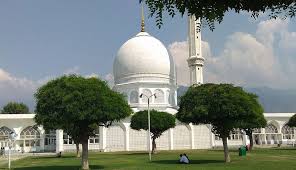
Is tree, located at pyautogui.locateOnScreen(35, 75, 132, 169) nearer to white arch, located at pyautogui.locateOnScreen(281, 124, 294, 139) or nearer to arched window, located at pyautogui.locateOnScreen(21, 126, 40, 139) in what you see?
arched window, located at pyautogui.locateOnScreen(21, 126, 40, 139)

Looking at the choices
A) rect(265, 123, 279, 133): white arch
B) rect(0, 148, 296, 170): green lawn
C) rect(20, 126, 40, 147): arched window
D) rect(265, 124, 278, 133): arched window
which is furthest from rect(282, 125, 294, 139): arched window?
rect(0, 148, 296, 170): green lawn

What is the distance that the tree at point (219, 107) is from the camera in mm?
35406

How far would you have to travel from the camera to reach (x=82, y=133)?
103ft

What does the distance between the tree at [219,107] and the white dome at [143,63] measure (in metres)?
48.7

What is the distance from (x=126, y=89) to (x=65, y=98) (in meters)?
57.5

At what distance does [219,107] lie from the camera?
3544cm

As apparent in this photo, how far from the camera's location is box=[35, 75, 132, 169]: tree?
2947 cm

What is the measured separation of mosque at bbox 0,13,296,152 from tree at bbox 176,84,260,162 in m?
42.8

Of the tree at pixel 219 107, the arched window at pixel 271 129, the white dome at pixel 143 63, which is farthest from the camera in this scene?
the arched window at pixel 271 129

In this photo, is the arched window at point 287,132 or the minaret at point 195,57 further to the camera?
the arched window at point 287,132

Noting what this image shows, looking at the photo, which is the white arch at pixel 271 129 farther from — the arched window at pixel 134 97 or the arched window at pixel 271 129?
the arched window at pixel 134 97

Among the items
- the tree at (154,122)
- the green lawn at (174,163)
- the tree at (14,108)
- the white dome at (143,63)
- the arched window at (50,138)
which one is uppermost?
the white dome at (143,63)

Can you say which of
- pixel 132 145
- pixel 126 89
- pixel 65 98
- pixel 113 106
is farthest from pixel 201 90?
pixel 126 89

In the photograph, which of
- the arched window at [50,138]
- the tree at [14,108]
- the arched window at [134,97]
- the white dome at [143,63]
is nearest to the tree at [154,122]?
the arched window at [134,97]
